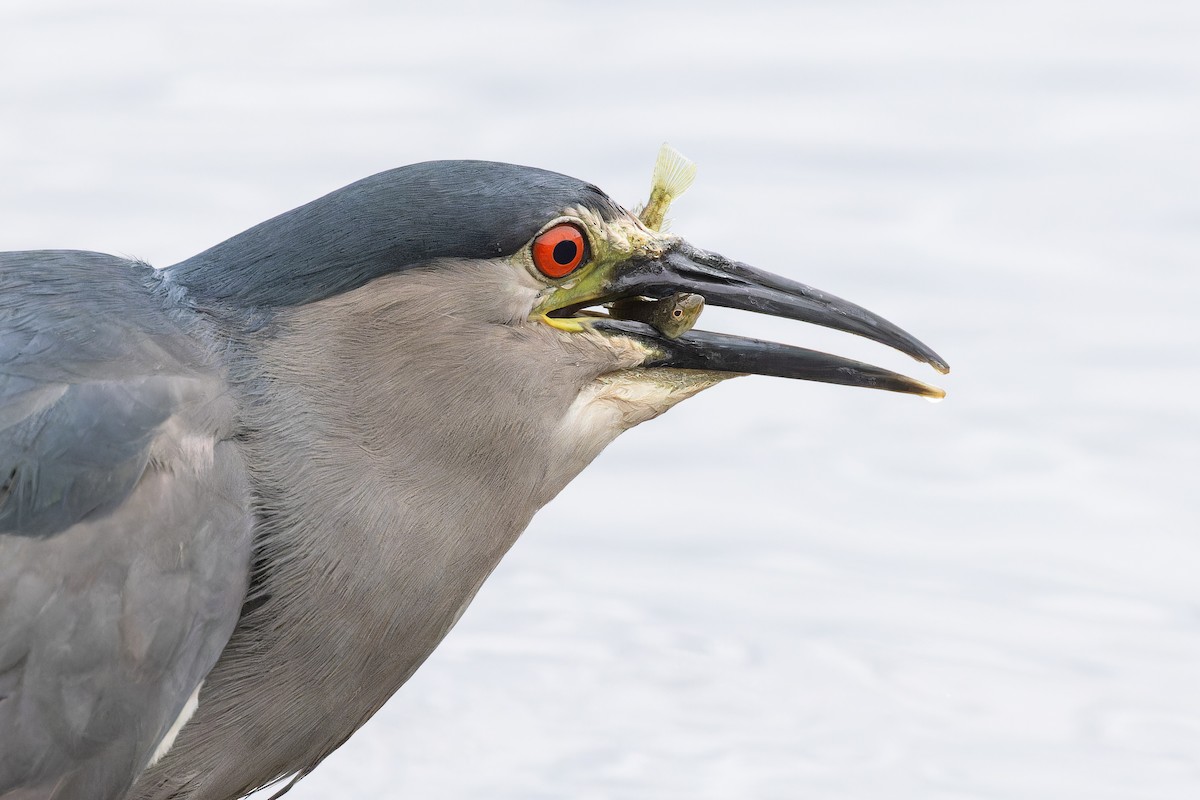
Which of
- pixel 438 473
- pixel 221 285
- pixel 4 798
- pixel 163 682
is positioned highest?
pixel 221 285

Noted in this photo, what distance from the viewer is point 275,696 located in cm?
478

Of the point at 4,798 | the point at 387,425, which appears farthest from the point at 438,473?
the point at 4,798

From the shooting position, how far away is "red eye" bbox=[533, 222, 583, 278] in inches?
192

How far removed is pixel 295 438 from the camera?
187 inches

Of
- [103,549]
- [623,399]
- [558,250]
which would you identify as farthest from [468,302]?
[103,549]

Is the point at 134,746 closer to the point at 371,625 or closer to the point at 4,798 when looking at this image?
the point at 4,798

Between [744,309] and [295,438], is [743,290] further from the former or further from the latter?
[295,438]

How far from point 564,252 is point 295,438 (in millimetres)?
756

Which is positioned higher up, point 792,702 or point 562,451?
point 562,451

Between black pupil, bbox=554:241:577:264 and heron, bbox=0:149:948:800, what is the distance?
2 centimetres

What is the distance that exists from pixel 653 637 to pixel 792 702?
1.98 feet

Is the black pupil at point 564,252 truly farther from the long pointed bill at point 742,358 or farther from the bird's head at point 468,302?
the long pointed bill at point 742,358

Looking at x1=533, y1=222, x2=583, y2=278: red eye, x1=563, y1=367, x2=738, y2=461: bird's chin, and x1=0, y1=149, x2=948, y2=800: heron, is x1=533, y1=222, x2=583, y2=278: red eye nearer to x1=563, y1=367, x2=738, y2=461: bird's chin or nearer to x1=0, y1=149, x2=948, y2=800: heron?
x1=0, y1=149, x2=948, y2=800: heron

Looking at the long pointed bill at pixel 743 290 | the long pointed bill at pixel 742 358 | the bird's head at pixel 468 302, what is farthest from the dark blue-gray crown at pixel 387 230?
the long pointed bill at pixel 742 358
